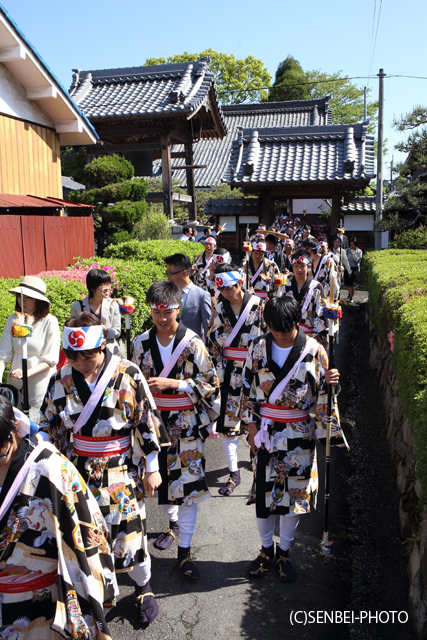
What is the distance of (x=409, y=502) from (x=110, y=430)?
2556 millimetres

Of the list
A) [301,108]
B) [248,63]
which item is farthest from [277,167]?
[248,63]

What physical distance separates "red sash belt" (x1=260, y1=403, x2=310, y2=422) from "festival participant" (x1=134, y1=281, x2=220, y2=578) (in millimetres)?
462

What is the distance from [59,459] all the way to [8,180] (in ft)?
29.6

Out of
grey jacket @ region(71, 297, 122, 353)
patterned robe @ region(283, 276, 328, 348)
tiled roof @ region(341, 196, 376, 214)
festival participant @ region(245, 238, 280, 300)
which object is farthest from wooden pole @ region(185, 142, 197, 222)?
grey jacket @ region(71, 297, 122, 353)

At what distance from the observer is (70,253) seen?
34.7ft

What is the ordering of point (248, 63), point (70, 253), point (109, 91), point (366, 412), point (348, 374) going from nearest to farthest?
point (366, 412)
point (348, 374)
point (70, 253)
point (109, 91)
point (248, 63)

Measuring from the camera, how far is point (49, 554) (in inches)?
91.2

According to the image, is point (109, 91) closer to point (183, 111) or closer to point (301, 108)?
point (183, 111)

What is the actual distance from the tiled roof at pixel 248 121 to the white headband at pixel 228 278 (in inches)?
1104

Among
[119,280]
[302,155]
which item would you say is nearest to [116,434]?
[119,280]

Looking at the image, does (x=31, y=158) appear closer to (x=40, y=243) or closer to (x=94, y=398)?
(x=40, y=243)

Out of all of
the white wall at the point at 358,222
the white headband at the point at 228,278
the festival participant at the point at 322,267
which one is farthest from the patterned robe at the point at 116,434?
the white wall at the point at 358,222

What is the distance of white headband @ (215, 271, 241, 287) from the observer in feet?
17.4

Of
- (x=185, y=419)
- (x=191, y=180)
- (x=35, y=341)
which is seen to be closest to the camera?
(x=185, y=419)
